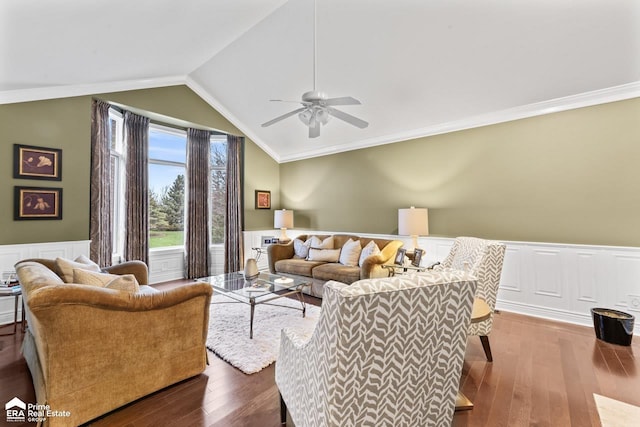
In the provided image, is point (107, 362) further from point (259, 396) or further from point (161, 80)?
point (161, 80)

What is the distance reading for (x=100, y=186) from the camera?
397 centimetres

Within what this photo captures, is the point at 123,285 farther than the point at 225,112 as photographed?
No

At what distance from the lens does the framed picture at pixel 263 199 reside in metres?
6.24

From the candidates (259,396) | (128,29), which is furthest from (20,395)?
(128,29)

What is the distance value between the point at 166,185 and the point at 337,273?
12.5ft

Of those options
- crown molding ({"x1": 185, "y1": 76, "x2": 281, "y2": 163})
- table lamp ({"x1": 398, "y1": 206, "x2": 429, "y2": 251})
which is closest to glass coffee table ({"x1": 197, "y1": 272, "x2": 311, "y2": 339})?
table lamp ({"x1": 398, "y1": 206, "x2": 429, "y2": 251})

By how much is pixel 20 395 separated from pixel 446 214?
493cm

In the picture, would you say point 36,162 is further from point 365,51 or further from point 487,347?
point 487,347

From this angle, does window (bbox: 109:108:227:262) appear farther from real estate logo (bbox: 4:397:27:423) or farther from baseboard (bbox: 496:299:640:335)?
baseboard (bbox: 496:299:640:335)

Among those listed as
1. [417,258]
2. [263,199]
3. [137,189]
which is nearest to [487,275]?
[417,258]

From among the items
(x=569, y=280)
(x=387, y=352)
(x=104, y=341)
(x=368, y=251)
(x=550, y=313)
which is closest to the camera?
(x=387, y=352)

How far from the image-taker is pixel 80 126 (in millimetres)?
3734

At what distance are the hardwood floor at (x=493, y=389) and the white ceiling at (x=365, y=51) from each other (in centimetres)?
285

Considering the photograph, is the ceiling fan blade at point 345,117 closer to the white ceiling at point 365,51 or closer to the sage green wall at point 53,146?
the white ceiling at point 365,51
